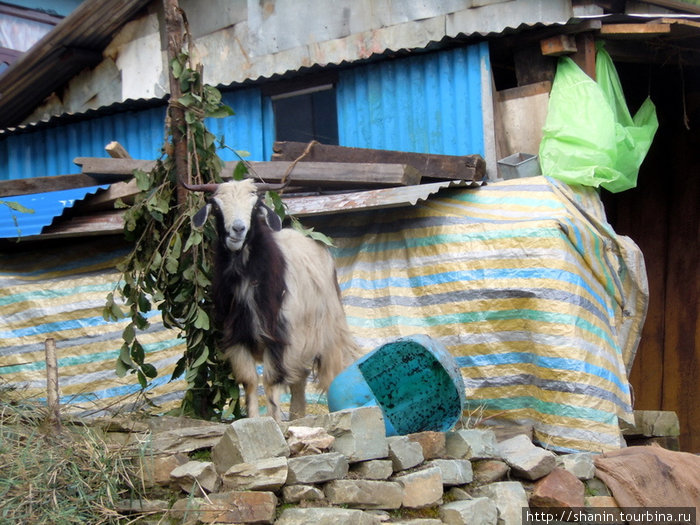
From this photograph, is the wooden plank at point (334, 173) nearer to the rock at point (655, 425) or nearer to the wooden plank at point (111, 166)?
the wooden plank at point (111, 166)

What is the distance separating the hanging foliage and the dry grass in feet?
3.76

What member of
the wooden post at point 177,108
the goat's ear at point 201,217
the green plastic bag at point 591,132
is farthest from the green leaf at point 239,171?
the green plastic bag at point 591,132

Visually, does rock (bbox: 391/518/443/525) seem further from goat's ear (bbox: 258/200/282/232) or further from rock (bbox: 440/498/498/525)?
goat's ear (bbox: 258/200/282/232)

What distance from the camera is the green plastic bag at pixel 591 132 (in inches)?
323

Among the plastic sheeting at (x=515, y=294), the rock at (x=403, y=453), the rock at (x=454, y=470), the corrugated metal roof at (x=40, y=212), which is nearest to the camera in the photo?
the rock at (x=403, y=453)

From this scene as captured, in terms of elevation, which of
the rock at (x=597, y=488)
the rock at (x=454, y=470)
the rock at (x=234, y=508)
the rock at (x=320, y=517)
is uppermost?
the rock at (x=234, y=508)


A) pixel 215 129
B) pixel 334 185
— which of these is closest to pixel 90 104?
pixel 215 129

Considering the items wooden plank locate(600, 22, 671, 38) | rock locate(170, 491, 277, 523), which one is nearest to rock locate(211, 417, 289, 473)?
rock locate(170, 491, 277, 523)

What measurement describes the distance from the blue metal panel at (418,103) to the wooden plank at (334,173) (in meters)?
1.39

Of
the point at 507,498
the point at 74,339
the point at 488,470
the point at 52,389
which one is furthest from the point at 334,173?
the point at 52,389

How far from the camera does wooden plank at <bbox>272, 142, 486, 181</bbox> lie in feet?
26.6

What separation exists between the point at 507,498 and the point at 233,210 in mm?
2471

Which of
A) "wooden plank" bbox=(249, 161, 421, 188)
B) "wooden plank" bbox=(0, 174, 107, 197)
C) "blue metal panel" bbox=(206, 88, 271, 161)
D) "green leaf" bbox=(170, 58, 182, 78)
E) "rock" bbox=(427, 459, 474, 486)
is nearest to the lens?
"rock" bbox=(427, 459, 474, 486)

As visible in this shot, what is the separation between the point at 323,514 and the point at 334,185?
393 centimetres
